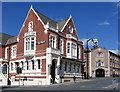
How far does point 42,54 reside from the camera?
28.1 m

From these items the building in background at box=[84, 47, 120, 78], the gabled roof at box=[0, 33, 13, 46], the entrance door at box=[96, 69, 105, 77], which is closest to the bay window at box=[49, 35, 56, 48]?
the gabled roof at box=[0, 33, 13, 46]

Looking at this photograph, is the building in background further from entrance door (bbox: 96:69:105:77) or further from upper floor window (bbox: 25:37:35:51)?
upper floor window (bbox: 25:37:35:51)

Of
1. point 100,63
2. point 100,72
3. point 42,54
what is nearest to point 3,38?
point 42,54

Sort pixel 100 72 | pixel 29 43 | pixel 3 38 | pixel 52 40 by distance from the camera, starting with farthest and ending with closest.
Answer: pixel 100 72, pixel 3 38, pixel 29 43, pixel 52 40

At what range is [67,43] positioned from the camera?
33.6 m

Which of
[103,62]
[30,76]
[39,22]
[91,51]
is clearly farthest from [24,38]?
[103,62]

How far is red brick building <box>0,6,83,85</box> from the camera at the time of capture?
27.8 meters

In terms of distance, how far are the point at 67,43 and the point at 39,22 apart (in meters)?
7.68

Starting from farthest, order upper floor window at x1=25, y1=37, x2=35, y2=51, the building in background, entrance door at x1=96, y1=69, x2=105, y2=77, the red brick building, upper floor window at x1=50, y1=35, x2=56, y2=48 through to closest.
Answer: entrance door at x1=96, y1=69, x2=105, y2=77
the building in background
upper floor window at x1=25, y1=37, x2=35, y2=51
upper floor window at x1=50, y1=35, x2=56, y2=48
the red brick building

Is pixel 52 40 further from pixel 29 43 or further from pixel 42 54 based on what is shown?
pixel 29 43

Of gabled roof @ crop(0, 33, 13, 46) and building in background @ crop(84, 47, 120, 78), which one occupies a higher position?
gabled roof @ crop(0, 33, 13, 46)

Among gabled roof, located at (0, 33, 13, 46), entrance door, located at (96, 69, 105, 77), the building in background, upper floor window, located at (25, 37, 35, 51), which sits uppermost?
gabled roof, located at (0, 33, 13, 46)

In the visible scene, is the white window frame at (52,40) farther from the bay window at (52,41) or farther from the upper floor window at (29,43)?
the upper floor window at (29,43)

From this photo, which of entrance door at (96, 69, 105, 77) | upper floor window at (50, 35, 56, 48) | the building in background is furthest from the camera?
entrance door at (96, 69, 105, 77)
